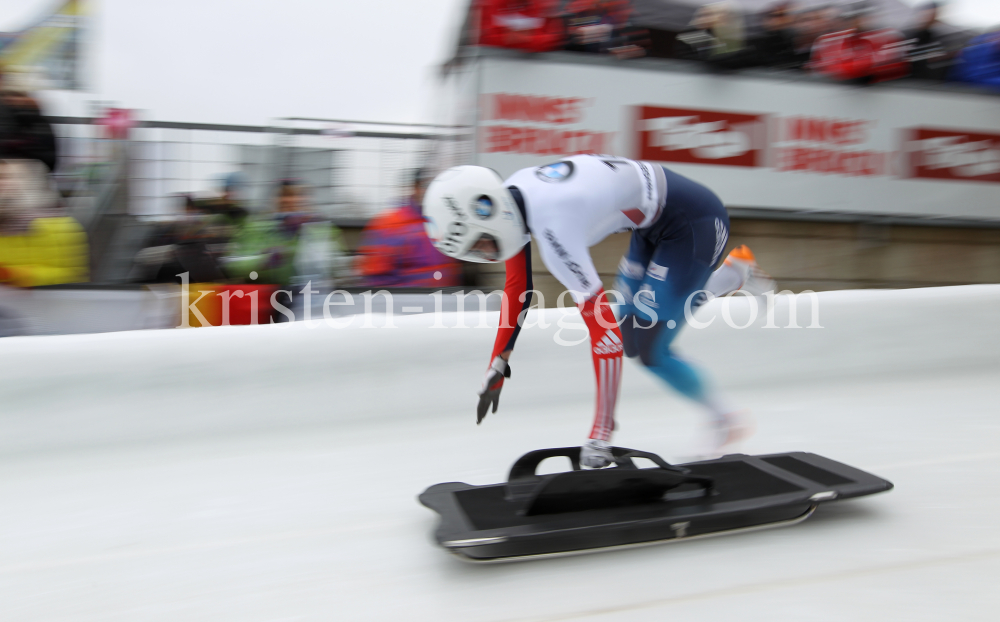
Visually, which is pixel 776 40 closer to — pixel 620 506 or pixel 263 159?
pixel 263 159

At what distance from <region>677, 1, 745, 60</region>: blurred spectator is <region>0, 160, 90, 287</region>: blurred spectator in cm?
427

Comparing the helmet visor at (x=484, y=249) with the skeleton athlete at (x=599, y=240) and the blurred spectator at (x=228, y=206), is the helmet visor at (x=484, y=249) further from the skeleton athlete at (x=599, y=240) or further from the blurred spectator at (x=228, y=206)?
the blurred spectator at (x=228, y=206)

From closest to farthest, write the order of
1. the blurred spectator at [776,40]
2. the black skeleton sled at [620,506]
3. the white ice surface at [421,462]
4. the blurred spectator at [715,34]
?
the white ice surface at [421,462] < the black skeleton sled at [620,506] < the blurred spectator at [715,34] < the blurred spectator at [776,40]

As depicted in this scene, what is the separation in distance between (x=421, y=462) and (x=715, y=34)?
431 centimetres

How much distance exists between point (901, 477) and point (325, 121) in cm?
399

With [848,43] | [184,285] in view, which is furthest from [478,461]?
[848,43]

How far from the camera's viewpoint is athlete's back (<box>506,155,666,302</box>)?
1.97 m

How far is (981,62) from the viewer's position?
5.88 meters

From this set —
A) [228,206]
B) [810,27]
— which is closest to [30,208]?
[228,206]

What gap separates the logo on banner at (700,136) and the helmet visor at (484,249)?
11.2 ft

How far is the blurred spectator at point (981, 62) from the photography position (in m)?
5.84

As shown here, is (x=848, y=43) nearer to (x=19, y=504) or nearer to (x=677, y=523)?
(x=677, y=523)

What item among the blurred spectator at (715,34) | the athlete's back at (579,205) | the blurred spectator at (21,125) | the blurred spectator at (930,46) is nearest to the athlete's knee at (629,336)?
the athlete's back at (579,205)

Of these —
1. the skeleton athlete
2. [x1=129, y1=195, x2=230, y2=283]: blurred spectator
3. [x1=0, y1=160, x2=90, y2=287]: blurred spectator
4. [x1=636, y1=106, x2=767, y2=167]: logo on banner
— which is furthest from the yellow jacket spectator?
Result: [x1=636, y1=106, x2=767, y2=167]: logo on banner
